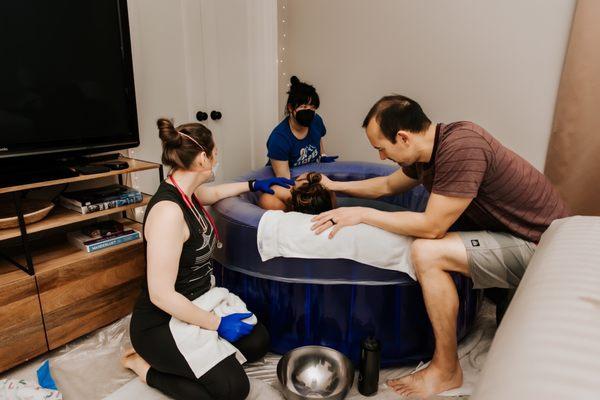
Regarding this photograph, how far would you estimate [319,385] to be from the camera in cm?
148

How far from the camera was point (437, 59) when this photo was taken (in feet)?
8.13

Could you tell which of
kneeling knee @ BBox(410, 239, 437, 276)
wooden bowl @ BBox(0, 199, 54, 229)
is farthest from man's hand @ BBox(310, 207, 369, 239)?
wooden bowl @ BBox(0, 199, 54, 229)

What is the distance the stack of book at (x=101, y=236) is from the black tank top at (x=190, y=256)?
407mm

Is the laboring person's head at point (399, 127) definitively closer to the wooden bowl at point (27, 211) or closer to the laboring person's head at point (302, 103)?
the laboring person's head at point (302, 103)

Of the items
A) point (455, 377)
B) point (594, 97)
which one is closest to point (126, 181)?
point (455, 377)

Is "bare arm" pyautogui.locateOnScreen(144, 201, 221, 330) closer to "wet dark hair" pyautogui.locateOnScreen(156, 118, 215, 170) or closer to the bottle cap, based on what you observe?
"wet dark hair" pyautogui.locateOnScreen(156, 118, 215, 170)

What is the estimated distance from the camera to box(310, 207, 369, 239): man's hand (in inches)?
58.2

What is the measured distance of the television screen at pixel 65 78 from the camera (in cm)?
156

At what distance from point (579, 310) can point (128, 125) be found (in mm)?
1853

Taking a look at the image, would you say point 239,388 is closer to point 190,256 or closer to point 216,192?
point 190,256

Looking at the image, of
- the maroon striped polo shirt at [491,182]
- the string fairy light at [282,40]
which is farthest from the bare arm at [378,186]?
the string fairy light at [282,40]

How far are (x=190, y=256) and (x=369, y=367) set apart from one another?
2.37ft

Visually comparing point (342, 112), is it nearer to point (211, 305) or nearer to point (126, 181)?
point (126, 181)

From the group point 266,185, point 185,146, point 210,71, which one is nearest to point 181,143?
point 185,146
